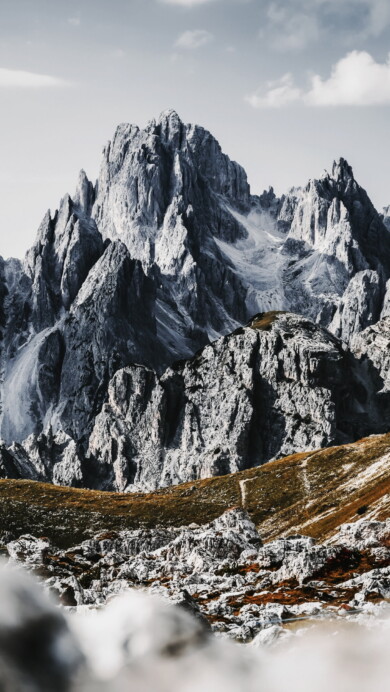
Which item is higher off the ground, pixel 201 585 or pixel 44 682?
pixel 44 682

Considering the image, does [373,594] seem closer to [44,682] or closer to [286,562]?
[286,562]

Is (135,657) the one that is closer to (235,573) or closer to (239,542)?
(235,573)

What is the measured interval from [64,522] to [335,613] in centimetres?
12181

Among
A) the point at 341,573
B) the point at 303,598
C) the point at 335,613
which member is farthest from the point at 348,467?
the point at 335,613

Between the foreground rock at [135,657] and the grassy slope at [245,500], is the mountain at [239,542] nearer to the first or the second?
the grassy slope at [245,500]

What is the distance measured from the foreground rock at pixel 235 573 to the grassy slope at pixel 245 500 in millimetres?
28480

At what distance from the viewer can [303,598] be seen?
55125mm

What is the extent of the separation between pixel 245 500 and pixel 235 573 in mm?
95570

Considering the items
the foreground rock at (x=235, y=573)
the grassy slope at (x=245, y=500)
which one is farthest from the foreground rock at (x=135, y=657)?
the grassy slope at (x=245, y=500)

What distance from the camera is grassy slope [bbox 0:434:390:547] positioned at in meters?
144

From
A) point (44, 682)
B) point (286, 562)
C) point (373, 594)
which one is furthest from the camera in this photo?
point (286, 562)

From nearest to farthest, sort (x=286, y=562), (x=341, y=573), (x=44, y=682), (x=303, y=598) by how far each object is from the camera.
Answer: (x=44, y=682)
(x=303, y=598)
(x=341, y=573)
(x=286, y=562)

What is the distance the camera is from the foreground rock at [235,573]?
47.1 meters

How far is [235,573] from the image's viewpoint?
77500 millimetres
